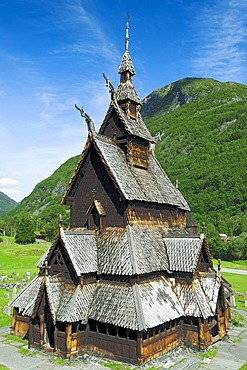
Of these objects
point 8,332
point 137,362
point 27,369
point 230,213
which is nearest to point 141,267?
point 137,362

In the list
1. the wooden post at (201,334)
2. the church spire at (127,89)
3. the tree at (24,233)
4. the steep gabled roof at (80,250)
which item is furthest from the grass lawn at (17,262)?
the wooden post at (201,334)

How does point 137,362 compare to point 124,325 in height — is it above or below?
below

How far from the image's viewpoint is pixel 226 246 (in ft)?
278

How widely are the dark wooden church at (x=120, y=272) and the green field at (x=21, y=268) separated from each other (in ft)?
30.2

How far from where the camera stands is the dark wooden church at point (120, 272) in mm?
18656

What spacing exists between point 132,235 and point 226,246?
69398 mm

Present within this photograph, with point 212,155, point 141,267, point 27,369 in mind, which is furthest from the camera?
point 212,155

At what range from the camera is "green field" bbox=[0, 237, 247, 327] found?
3737 cm

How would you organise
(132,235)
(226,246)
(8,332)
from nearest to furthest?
Result: (132,235)
(8,332)
(226,246)

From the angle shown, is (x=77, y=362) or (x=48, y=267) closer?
(x=77, y=362)

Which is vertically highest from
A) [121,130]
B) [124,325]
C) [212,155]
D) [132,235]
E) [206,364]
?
[212,155]

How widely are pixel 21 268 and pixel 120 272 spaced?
1879 inches

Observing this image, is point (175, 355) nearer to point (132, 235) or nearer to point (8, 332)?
point (132, 235)

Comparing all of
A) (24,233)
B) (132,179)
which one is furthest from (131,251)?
(24,233)
